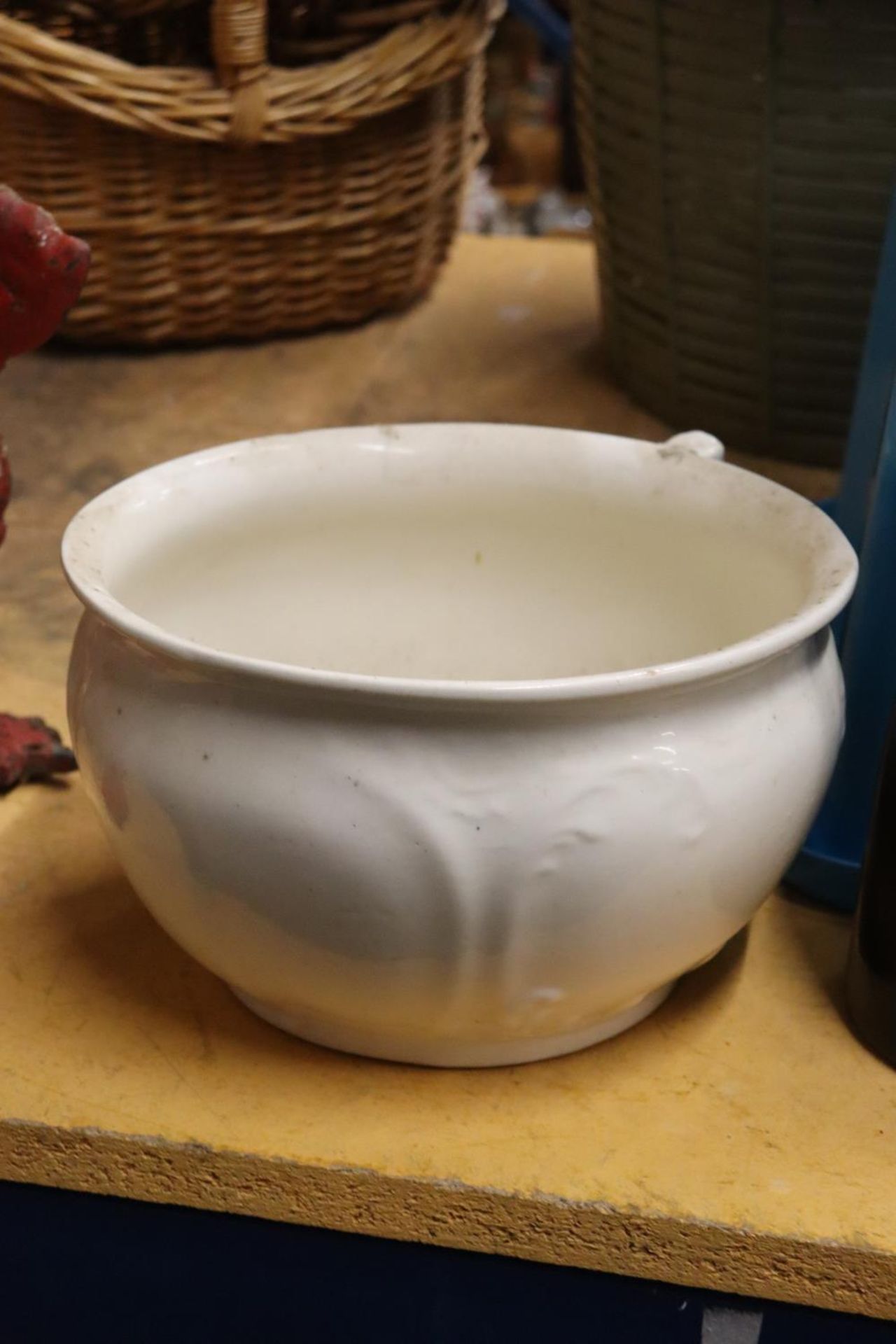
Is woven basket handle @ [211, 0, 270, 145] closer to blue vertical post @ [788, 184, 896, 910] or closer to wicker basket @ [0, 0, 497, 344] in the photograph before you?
wicker basket @ [0, 0, 497, 344]

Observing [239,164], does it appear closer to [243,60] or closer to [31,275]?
[243,60]

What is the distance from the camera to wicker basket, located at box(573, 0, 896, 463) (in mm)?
916

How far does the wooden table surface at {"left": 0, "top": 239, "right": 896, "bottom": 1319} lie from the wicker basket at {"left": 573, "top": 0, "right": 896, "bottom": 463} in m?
0.48

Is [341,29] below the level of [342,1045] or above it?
above

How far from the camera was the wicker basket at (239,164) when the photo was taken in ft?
3.47

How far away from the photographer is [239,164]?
1.13 m

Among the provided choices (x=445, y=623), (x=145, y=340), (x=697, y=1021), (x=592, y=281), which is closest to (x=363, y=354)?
(x=145, y=340)

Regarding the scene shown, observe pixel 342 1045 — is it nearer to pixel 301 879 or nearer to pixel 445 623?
pixel 301 879

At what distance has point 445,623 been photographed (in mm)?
713

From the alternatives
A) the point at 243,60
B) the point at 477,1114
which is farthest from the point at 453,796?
the point at 243,60

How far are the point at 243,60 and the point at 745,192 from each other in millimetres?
347

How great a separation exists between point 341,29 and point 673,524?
690 mm

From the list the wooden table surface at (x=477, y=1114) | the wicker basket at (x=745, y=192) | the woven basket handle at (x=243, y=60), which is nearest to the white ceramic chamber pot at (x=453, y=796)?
the wooden table surface at (x=477, y=1114)

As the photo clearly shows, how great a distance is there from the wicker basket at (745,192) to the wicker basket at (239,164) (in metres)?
0.16
